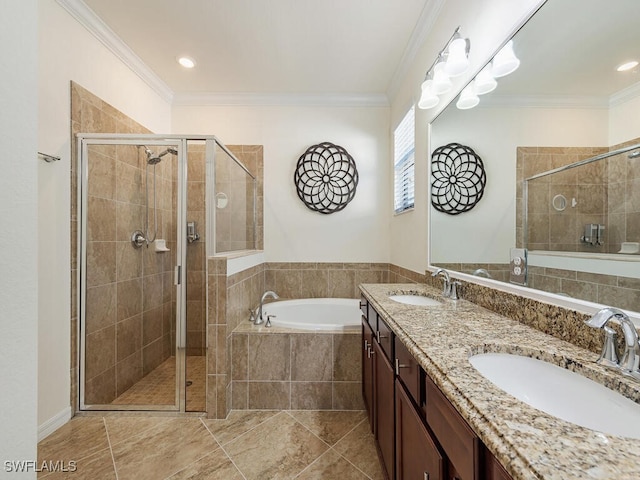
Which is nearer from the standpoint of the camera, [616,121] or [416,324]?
[616,121]

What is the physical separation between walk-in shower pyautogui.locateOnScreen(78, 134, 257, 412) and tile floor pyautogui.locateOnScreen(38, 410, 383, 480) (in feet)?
0.59

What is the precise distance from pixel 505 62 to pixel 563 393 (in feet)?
4.03

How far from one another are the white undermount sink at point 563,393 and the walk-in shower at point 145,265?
175cm

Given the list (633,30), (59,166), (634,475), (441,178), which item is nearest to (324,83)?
(441,178)

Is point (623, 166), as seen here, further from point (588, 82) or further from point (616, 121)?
point (588, 82)

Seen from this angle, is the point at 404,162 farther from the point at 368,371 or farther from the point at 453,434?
the point at 453,434

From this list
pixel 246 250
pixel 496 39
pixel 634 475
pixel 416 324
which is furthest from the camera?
pixel 246 250

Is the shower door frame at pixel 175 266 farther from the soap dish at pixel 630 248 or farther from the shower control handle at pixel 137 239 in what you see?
→ the soap dish at pixel 630 248

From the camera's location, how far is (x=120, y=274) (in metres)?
2.02

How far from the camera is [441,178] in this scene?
5.88ft

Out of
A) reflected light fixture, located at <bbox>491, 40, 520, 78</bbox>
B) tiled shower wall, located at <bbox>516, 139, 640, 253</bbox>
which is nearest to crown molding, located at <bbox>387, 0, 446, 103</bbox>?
reflected light fixture, located at <bbox>491, 40, 520, 78</bbox>

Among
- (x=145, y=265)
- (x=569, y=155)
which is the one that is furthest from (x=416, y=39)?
(x=145, y=265)

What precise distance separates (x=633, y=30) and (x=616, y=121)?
0.71 ft

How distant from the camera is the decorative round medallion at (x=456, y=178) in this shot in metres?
1.44
